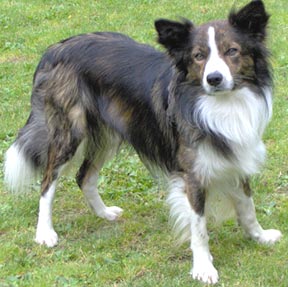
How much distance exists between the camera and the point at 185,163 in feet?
15.8

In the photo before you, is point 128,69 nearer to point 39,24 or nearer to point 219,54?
point 219,54

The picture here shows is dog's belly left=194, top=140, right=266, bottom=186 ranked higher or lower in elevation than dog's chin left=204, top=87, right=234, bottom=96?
lower

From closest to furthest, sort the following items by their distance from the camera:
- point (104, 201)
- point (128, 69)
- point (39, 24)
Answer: point (128, 69)
point (104, 201)
point (39, 24)

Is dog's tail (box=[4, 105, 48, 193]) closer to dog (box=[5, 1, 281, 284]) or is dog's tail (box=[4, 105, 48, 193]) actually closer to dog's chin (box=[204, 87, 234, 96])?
dog (box=[5, 1, 281, 284])

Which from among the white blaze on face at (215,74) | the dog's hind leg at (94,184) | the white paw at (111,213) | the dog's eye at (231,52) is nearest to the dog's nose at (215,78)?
the white blaze on face at (215,74)

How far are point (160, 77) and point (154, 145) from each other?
1.82 ft

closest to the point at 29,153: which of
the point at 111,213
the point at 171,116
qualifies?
the point at 111,213

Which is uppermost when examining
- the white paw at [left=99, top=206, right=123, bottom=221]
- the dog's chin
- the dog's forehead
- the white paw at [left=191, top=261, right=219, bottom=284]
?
the dog's forehead

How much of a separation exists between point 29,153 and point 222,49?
2073mm

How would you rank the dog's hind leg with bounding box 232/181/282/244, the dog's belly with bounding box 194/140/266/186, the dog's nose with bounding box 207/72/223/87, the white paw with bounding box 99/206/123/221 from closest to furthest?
the dog's nose with bounding box 207/72/223/87 < the dog's belly with bounding box 194/140/266/186 < the dog's hind leg with bounding box 232/181/282/244 < the white paw with bounding box 99/206/123/221

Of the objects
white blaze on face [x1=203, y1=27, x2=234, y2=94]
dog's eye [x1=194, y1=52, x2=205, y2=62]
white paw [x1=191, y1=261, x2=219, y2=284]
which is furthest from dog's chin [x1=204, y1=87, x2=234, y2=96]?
white paw [x1=191, y1=261, x2=219, y2=284]

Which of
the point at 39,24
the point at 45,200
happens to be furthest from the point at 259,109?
the point at 39,24

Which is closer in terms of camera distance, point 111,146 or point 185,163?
point 185,163

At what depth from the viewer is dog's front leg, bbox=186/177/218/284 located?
4.82 metres
